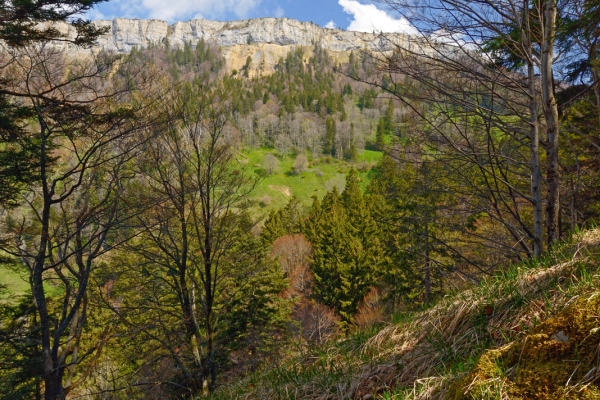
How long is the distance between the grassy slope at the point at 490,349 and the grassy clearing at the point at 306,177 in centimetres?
5925

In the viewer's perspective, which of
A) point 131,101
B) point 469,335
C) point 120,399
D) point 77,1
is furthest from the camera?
point 120,399

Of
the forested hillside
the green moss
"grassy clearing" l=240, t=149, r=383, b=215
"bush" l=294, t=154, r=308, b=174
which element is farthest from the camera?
"bush" l=294, t=154, r=308, b=174

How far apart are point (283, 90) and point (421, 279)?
122 meters

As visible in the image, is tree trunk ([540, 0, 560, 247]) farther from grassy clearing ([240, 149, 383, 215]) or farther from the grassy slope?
grassy clearing ([240, 149, 383, 215])

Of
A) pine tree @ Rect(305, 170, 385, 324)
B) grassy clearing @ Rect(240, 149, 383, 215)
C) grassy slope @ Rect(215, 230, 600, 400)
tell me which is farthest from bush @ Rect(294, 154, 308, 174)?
grassy slope @ Rect(215, 230, 600, 400)

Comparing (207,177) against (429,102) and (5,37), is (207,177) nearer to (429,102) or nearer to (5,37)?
(5,37)

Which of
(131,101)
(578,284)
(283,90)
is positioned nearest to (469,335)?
(578,284)

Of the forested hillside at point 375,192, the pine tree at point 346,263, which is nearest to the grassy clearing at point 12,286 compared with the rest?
the forested hillside at point 375,192

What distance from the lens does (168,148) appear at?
7828 mm

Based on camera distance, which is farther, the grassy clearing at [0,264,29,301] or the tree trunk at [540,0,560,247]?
the grassy clearing at [0,264,29,301]

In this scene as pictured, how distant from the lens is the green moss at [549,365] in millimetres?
1249

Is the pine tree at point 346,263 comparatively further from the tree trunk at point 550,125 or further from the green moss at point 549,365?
the green moss at point 549,365

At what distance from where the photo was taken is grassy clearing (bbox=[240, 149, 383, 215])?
6844cm

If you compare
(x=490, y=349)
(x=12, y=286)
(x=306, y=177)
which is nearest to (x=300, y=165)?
(x=306, y=177)
